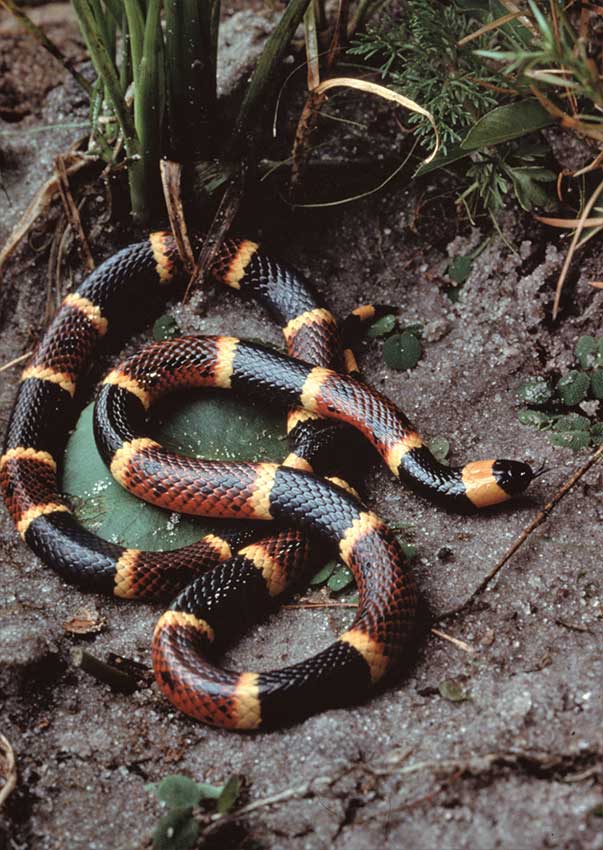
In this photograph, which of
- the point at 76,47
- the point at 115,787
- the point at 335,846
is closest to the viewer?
the point at 335,846

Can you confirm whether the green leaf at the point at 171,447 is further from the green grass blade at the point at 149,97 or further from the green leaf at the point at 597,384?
the green leaf at the point at 597,384

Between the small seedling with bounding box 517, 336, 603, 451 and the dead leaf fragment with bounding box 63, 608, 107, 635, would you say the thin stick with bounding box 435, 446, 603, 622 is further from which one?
the dead leaf fragment with bounding box 63, 608, 107, 635

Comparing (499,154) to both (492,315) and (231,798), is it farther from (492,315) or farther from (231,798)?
(231,798)

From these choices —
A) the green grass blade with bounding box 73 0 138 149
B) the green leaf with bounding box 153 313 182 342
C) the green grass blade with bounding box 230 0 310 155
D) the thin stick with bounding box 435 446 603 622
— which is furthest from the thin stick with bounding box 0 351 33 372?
the thin stick with bounding box 435 446 603 622

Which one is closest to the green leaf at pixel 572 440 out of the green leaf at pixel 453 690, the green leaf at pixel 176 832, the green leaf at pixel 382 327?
the green leaf at pixel 382 327

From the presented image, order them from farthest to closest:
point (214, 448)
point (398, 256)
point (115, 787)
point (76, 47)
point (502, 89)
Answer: point (76, 47) → point (398, 256) → point (214, 448) → point (502, 89) → point (115, 787)

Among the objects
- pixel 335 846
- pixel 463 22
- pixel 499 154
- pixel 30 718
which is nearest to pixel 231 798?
pixel 335 846
